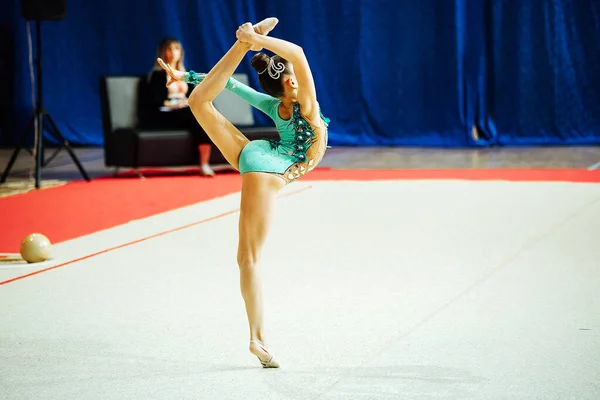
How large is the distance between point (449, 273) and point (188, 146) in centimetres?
401

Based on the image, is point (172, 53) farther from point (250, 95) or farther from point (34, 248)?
point (250, 95)

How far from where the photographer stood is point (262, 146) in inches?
117

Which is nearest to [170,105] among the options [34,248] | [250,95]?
[34,248]

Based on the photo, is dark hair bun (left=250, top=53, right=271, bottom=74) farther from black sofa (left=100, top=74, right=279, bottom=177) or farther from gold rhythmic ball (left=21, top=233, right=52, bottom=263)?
black sofa (left=100, top=74, right=279, bottom=177)

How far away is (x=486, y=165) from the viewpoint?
26.6ft

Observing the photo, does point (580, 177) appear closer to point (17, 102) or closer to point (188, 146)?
point (188, 146)

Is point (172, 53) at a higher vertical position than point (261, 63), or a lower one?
lower

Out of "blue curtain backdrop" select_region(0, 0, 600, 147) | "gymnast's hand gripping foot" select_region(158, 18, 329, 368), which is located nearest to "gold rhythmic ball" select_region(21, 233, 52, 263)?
"gymnast's hand gripping foot" select_region(158, 18, 329, 368)

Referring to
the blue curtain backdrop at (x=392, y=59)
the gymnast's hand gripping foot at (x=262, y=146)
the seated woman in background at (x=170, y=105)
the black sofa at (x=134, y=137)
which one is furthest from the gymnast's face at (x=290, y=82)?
the blue curtain backdrop at (x=392, y=59)

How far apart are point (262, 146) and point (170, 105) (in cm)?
505

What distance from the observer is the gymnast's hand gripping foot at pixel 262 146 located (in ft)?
9.53

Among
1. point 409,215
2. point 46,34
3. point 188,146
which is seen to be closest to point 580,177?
point 409,215

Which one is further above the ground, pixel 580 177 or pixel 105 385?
pixel 105 385

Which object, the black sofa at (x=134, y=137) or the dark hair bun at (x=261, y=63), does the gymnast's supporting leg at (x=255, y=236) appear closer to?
the dark hair bun at (x=261, y=63)
